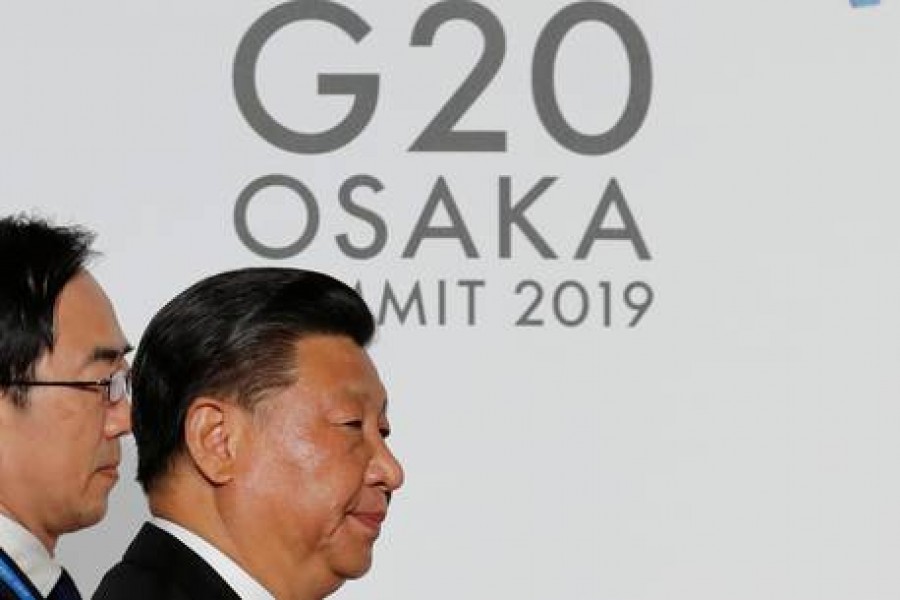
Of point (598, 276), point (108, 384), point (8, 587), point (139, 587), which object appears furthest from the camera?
point (598, 276)

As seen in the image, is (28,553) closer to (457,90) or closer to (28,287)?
(28,287)

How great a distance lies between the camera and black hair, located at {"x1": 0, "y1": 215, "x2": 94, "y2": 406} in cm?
196

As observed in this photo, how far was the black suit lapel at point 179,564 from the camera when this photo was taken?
150 centimetres

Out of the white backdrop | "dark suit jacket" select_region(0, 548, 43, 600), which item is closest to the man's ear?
"dark suit jacket" select_region(0, 548, 43, 600)

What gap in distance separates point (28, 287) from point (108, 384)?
0.12 metres

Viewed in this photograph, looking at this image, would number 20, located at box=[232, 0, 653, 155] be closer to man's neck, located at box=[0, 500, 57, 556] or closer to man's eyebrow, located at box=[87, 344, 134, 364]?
man's eyebrow, located at box=[87, 344, 134, 364]

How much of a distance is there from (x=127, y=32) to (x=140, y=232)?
278 mm

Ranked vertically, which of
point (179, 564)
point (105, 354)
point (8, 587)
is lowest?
point (8, 587)

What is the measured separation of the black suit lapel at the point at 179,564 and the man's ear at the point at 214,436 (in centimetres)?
6

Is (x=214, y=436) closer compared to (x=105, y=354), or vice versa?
(x=214, y=436)

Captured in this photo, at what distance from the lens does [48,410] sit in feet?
6.48

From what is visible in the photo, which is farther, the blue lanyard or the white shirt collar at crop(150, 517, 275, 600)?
the blue lanyard

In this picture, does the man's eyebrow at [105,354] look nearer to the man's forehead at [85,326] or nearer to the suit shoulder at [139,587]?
the man's forehead at [85,326]

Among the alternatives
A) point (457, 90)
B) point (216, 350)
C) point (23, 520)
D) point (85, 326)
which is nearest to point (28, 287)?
point (85, 326)
